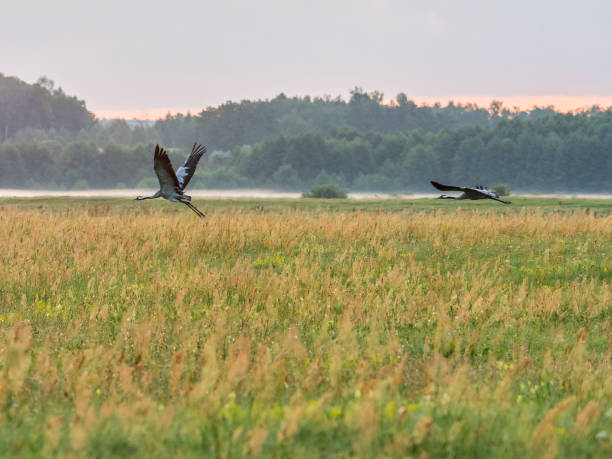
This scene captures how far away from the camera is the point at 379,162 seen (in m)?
104

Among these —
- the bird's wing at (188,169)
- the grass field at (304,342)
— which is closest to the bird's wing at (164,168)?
the bird's wing at (188,169)

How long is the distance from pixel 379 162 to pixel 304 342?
319 ft

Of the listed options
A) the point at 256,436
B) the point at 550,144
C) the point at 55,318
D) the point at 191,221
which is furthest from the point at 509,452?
the point at 550,144

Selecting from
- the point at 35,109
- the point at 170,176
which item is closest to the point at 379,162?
the point at 35,109

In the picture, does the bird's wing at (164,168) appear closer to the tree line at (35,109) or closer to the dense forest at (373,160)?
the dense forest at (373,160)

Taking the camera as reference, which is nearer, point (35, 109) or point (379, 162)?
point (379, 162)

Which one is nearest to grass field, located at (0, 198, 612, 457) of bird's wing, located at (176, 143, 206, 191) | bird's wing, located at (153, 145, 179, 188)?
bird's wing, located at (176, 143, 206, 191)

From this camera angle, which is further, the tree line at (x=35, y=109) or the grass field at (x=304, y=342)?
the tree line at (x=35, y=109)

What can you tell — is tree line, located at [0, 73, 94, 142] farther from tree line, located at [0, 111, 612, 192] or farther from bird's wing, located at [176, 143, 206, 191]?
bird's wing, located at [176, 143, 206, 191]

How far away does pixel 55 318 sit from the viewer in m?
9.47

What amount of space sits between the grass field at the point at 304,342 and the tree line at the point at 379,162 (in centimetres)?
8114

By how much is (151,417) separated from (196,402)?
20.0 inches

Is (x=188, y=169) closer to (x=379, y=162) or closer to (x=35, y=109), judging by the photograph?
(x=379, y=162)

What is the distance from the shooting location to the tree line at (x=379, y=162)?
316 feet
